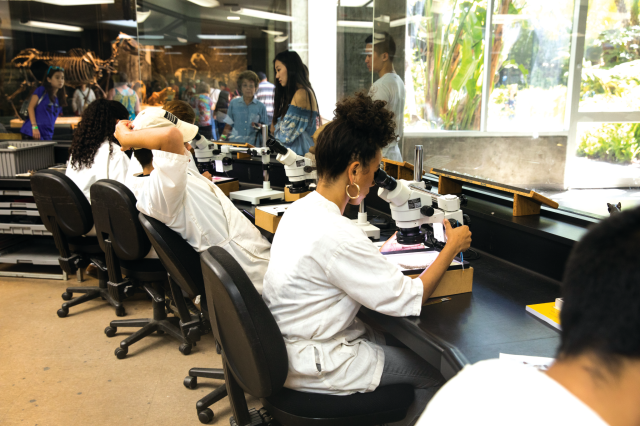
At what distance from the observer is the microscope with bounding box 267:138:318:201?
2.44 m

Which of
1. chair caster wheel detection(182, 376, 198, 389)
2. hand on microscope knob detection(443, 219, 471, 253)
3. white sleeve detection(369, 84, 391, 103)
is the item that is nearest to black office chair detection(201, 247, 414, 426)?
hand on microscope knob detection(443, 219, 471, 253)

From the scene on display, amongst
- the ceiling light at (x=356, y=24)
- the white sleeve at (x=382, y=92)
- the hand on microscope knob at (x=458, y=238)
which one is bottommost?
the hand on microscope knob at (x=458, y=238)

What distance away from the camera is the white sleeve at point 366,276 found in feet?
3.97

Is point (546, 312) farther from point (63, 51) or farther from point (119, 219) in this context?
point (63, 51)

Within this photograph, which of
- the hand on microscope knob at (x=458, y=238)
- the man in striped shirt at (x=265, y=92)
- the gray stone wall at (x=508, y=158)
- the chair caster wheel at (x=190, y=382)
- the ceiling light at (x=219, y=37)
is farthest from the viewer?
the ceiling light at (x=219, y=37)

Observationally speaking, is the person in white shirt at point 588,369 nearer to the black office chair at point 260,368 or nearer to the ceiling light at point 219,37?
the black office chair at point 260,368

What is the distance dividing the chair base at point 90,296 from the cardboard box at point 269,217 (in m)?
1.18

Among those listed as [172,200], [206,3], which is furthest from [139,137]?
[206,3]

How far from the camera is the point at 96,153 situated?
312cm

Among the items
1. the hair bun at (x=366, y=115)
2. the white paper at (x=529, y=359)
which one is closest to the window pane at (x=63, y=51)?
the hair bun at (x=366, y=115)

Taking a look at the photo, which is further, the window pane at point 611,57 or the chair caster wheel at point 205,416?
the chair caster wheel at point 205,416

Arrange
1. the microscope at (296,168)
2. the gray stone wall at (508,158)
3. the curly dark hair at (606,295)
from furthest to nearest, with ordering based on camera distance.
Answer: the microscope at (296,168), the gray stone wall at (508,158), the curly dark hair at (606,295)

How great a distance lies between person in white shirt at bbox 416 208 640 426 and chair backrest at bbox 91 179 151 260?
6.81 ft

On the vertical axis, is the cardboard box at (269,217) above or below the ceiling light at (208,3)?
below
